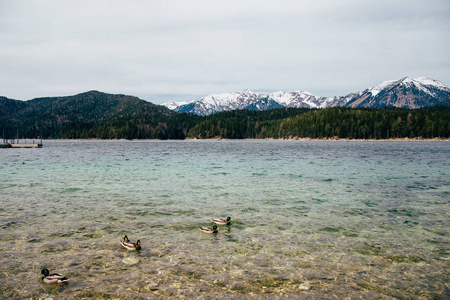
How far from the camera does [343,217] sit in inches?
779

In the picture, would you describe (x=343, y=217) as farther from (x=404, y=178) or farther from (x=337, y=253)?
(x=404, y=178)

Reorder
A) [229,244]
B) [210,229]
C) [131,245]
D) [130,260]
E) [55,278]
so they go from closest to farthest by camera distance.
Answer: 1. [55,278]
2. [130,260]
3. [131,245]
4. [229,244]
5. [210,229]

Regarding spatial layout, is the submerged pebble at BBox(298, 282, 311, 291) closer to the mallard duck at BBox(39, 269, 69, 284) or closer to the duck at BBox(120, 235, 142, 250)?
the duck at BBox(120, 235, 142, 250)

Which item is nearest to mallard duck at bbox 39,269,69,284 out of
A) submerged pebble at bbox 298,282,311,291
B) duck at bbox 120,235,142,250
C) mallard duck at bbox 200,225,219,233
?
duck at bbox 120,235,142,250

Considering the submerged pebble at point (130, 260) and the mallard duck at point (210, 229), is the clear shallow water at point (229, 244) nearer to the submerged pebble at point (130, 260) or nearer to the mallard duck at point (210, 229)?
the submerged pebble at point (130, 260)

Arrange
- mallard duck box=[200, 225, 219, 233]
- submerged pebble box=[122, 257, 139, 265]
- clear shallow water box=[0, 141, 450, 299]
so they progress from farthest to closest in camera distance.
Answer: mallard duck box=[200, 225, 219, 233], submerged pebble box=[122, 257, 139, 265], clear shallow water box=[0, 141, 450, 299]

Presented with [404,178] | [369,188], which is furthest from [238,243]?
[404,178]

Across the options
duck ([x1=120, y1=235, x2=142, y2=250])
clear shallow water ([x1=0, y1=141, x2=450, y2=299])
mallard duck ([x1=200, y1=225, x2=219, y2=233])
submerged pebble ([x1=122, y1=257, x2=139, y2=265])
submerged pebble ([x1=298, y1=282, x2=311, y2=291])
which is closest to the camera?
submerged pebble ([x1=298, y1=282, x2=311, y2=291])

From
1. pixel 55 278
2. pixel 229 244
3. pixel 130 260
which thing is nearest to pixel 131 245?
pixel 130 260

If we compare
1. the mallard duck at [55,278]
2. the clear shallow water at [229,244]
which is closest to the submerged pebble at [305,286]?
the clear shallow water at [229,244]

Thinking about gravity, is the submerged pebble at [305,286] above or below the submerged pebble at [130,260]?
above

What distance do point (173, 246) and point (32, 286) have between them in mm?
5870

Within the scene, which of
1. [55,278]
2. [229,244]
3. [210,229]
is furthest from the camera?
[210,229]

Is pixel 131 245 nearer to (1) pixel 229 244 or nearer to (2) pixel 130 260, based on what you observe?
(2) pixel 130 260
